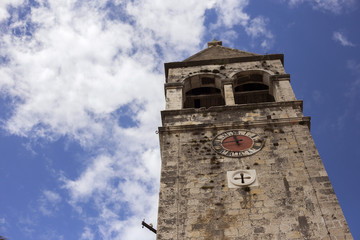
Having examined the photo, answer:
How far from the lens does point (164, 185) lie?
12.7 meters

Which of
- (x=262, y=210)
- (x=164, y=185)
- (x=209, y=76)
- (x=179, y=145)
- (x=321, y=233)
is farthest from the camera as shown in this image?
(x=209, y=76)

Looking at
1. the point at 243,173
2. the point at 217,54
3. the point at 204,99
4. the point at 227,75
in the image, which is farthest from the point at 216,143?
the point at 217,54

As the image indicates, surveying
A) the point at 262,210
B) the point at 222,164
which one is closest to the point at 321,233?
the point at 262,210

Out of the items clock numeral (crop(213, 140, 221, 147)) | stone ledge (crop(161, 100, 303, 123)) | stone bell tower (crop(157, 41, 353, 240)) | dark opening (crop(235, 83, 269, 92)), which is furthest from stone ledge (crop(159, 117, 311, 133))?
dark opening (crop(235, 83, 269, 92))

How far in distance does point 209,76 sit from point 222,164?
6706 millimetres

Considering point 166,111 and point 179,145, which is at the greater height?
point 166,111

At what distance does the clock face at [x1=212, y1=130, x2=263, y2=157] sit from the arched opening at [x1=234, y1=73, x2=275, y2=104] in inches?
175

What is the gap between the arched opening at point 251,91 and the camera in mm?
19000

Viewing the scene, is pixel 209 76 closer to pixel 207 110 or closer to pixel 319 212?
pixel 207 110

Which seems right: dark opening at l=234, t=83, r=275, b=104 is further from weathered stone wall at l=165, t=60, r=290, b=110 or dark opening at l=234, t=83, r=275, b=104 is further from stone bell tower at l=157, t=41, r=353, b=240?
weathered stone wall at l=165, t=60, r=290, b=110

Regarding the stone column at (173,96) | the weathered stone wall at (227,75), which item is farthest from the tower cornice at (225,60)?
the stone column at (173,96)

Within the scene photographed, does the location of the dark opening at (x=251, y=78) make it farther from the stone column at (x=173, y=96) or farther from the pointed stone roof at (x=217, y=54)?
the stone column at (x=173, y=96)

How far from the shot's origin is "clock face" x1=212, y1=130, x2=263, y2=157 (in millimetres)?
13742

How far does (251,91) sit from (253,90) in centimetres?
80
